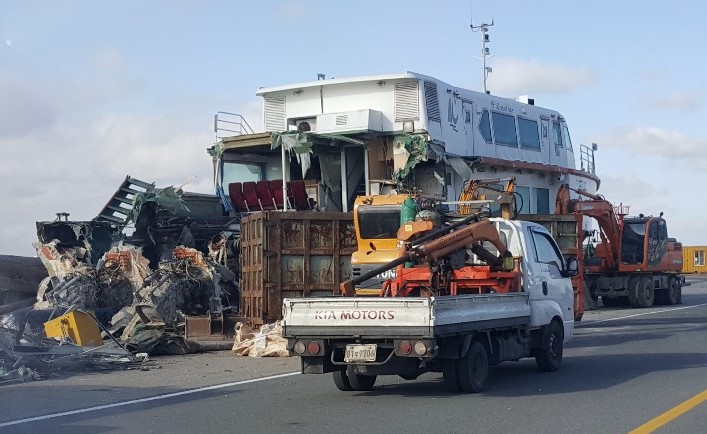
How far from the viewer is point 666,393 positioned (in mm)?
12008

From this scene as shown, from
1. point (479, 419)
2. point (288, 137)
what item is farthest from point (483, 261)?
point (288, 137)

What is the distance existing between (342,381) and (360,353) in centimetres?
118

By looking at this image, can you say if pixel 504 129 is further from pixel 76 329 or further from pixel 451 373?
pixel 451 373

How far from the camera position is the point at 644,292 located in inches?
1308

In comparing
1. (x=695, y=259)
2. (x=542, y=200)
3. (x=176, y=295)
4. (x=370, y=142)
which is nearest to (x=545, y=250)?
(x=176, y=295)

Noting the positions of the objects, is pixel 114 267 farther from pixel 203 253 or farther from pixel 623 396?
pixel 623 396

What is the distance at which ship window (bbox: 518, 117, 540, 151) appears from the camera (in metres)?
28.4

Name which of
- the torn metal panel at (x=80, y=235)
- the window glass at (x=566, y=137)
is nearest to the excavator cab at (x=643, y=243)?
the window glass at (x=566, y=137)

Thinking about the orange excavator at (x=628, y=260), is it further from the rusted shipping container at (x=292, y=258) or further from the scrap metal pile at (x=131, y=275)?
the rusted shipping container at (x=292, y=258)

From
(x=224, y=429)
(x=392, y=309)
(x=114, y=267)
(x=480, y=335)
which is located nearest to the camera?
(x=224, y=429)

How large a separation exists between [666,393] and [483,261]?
3222 millimetres

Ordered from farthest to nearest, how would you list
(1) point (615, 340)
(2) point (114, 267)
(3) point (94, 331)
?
1. (2) point (114, 267)
2. (1) point (615, 340)
3. (3) point (94, 331)

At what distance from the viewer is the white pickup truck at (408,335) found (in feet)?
36.7

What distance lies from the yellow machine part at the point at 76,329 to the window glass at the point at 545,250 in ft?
25.3
